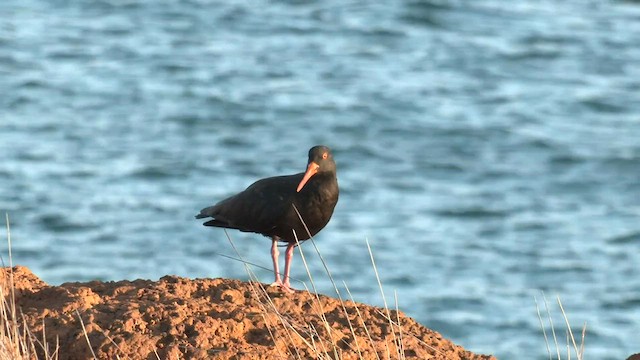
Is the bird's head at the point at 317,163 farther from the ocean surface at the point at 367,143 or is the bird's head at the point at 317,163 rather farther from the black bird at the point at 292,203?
the ocean surface at the point at 367,143

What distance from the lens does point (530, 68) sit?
79.2ft

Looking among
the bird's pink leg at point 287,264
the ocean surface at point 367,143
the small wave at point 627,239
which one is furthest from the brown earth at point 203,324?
the small wave at point 627,239

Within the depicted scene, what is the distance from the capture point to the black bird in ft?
24.8

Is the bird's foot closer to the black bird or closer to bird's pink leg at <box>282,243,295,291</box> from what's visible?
bird's pink leg at <box>282,243,295,291</box>

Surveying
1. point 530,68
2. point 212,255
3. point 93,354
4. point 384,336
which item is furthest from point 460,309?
point 93,354

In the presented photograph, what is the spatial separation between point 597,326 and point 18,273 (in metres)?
10.8

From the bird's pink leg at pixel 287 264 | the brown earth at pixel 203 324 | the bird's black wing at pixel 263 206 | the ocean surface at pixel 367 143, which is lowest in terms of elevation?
the ocean surface at pixel 367 143

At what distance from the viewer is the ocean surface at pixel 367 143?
17.2 metres

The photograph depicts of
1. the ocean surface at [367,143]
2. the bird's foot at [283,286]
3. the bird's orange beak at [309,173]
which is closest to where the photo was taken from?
the bird's foot at [283,286]

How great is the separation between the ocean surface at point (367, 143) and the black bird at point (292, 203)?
7.81 meters

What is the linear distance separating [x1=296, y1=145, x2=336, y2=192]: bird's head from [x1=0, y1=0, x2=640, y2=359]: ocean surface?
7.89 meters

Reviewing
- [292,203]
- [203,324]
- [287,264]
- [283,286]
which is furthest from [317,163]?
[203,324]

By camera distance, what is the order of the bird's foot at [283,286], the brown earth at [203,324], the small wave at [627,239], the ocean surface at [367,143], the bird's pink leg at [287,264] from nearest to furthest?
the brown earth at [203,324]
the bird's foot at [283,286]
the bird's pink leg at [287,264]
the ocean surface at [367,143]
the small wave at [627,239]

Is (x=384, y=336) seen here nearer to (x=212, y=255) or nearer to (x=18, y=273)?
(x=18, y=273)
